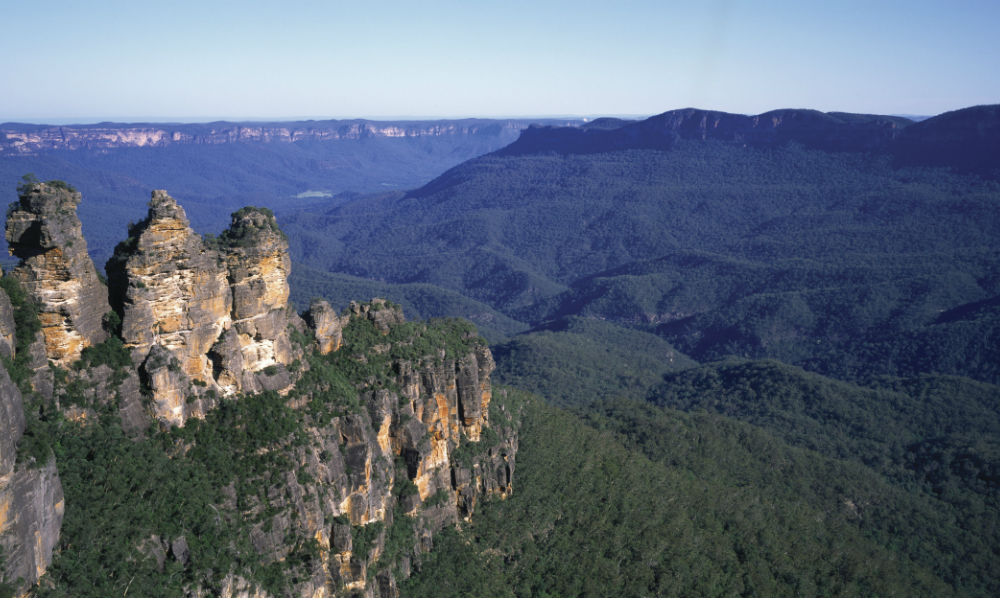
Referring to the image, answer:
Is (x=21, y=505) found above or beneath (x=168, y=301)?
beneath

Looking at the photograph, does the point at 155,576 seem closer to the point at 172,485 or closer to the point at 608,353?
the point at 172,485

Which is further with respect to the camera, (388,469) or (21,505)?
(388,469)

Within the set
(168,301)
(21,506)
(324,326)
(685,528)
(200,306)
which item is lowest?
(685,528)

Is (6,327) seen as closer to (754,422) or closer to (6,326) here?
(6,326)

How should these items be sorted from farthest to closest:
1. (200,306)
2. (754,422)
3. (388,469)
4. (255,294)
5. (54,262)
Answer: (754,422) < (388,469) < (255,294) < (200,306) < (54,262)

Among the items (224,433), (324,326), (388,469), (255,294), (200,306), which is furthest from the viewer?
(324,326)

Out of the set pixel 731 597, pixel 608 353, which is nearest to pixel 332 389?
pixel 731 597

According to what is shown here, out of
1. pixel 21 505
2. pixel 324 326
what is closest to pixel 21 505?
pixel 21 505

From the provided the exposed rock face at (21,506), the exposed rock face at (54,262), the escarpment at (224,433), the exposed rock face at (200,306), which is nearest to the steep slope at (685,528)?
the escarpment at (224,433)

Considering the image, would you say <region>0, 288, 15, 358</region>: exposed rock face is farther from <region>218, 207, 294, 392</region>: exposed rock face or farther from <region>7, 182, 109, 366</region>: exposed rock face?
<region>218, 207, 294, 392</region>: exposed rock face

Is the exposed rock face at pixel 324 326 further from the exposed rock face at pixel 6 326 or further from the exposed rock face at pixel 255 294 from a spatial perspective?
the exposed rock face at pixel 6 326
